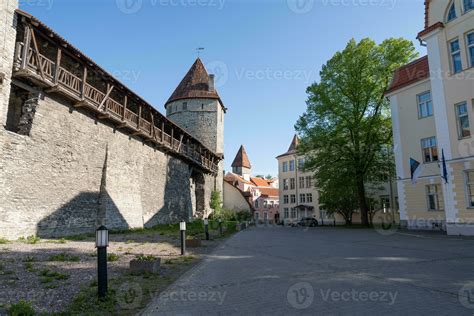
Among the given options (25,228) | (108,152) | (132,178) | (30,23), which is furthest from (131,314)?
(132,178)

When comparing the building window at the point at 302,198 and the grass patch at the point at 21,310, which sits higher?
the building window at the point at 302,198

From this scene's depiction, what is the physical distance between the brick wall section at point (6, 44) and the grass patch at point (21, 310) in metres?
10.9

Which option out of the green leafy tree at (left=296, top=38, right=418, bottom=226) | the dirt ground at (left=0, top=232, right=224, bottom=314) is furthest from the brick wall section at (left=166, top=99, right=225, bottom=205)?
the dirt ground at (left=0, top=232, right=224, bottom=314)

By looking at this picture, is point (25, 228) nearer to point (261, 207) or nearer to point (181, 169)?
point (181, 169)

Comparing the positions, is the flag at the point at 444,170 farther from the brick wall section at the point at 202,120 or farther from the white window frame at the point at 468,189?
the brick wall section at the point at 202,120

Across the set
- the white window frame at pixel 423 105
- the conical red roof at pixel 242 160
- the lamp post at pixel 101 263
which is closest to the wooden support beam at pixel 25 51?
the lamp post at pixel 101 263

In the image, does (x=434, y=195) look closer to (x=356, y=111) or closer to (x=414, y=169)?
(x=414, y=169)

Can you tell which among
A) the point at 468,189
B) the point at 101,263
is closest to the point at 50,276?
the point at 101,263

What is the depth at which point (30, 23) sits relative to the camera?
14.2 m

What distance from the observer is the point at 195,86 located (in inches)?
1854

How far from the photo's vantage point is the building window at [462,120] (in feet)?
55.8

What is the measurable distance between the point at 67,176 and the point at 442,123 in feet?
63.1

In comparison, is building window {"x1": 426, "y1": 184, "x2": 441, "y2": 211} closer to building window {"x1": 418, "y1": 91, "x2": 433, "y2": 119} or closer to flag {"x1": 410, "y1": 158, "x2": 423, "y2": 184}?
flag {"x1": 410, "y1": 158, "x2": 423, "y2": 184}

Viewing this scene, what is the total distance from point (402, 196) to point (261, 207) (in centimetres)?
5049
